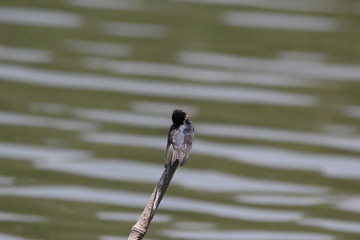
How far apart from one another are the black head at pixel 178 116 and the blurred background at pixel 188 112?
1.36 metres

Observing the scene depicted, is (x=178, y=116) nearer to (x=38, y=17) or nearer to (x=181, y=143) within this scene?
(x=181, y=143)

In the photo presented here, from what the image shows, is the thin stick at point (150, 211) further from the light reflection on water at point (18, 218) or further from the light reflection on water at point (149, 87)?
the light reflection on water at point (149, 87)

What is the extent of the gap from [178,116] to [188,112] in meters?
2.93

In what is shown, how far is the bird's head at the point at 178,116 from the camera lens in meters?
3.30

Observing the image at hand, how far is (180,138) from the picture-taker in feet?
10.9

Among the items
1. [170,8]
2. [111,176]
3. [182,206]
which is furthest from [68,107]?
[170,8]

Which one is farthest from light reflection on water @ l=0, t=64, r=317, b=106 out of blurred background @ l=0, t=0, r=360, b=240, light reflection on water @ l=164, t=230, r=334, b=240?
light reflection on water @ l=164, t=230, r=334, b=240

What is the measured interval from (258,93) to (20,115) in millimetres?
1308

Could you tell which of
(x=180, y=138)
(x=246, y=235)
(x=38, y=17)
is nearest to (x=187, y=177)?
(x=246, y=235)

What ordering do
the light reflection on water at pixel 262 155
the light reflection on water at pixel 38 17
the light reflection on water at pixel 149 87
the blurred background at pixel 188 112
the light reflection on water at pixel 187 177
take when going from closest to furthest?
the blurred background at pixel 188 112 → the light reflection on water at pixel 187 177 → the light reflection on water at pixel 262 155 → the light reflection on water at pixel 149 87 → the light reflection on water at pixel 38 17

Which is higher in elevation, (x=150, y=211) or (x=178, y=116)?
(x=178, y=116)

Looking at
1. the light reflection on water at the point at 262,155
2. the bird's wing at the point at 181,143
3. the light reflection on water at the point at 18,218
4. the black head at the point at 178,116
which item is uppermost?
the light reflection on water at the point at 262,155

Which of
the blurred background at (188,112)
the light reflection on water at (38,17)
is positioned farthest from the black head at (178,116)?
the light reflection on water at (38,17)

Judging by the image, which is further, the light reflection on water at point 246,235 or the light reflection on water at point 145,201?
the light reflection on water at point 145,201
